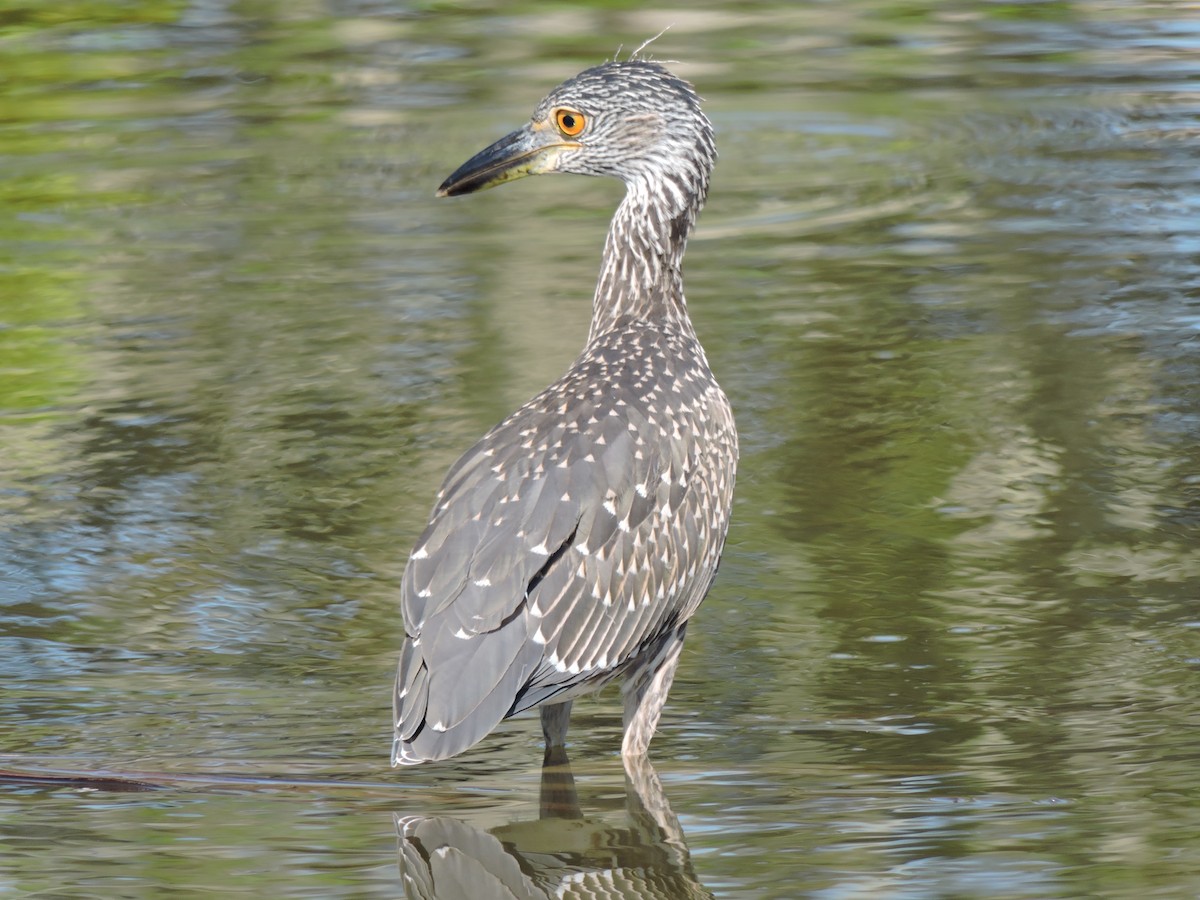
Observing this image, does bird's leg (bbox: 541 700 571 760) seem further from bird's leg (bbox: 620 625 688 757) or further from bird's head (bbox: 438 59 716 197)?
bird's head (bbox: 438 59 716 197)

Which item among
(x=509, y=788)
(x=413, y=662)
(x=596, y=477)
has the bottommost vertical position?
(x=509, y=788)

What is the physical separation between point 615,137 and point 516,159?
13.4 inches

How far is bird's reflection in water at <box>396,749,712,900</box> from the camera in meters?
5.31

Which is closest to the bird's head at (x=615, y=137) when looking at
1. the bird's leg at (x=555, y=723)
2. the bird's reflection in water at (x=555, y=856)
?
the bird's leg at (x=555, y=723)

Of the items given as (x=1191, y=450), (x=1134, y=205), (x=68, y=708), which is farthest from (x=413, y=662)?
(x=1134, y=205)

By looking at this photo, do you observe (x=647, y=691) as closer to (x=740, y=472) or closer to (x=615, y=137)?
(x=615, y=137)

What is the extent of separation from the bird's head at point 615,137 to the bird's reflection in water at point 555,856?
7.24 feet

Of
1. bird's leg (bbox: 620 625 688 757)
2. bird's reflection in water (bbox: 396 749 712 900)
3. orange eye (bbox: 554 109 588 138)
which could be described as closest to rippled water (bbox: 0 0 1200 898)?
bird's reflection in water (bbox: 396 749 712 900)

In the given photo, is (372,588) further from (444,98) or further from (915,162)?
(444,98)

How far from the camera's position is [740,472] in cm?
827

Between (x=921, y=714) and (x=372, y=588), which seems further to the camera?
(x=372, y=588)

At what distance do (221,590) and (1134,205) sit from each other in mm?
6304

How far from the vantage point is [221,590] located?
7422 mm

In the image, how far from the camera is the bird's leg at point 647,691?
19.8 feet
